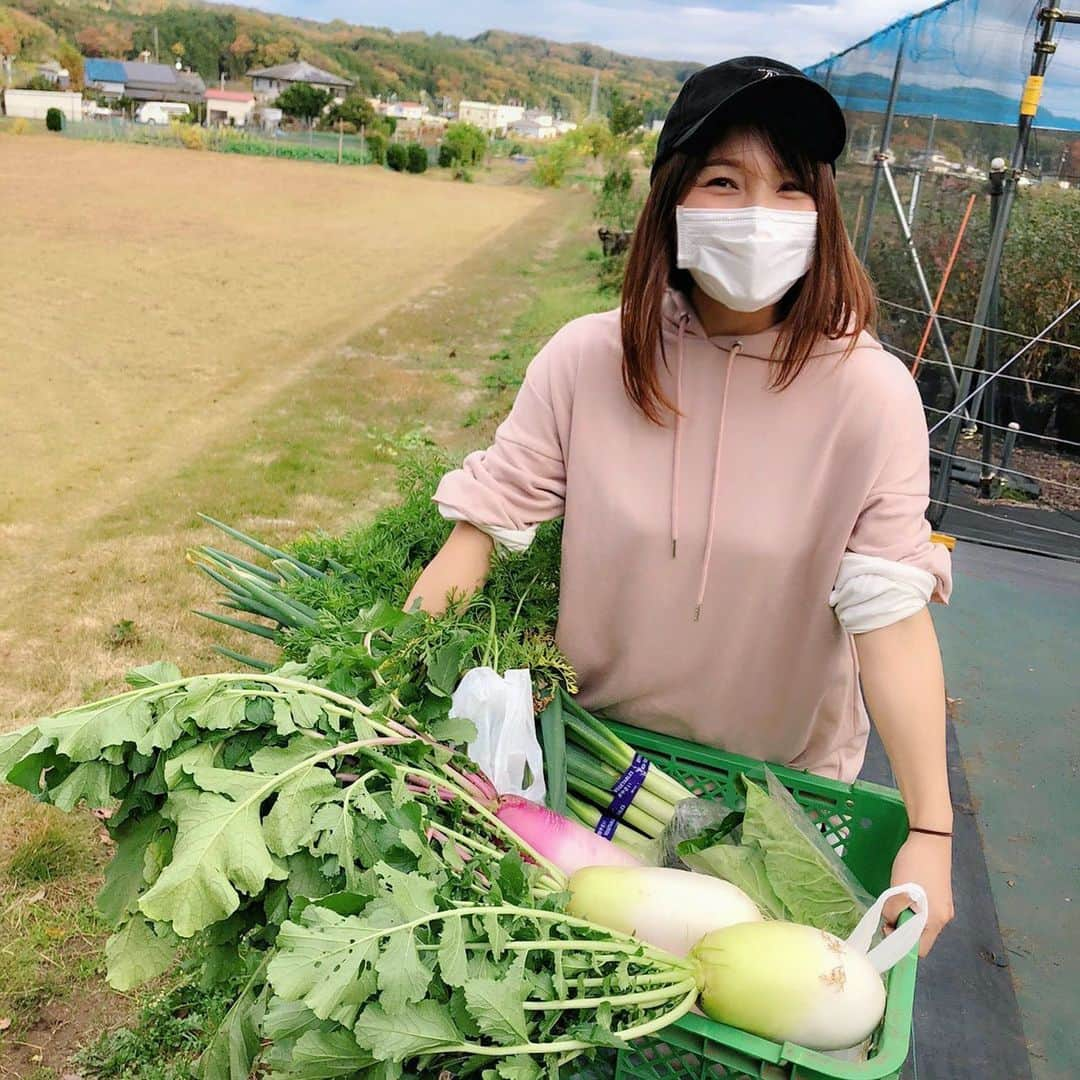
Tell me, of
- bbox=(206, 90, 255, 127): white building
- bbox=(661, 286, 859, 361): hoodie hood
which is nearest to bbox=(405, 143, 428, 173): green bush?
bbox=(661, 286, 859, 361): hoodie hood

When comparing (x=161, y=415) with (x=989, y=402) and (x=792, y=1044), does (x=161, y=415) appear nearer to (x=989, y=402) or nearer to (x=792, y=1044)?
(x=989, y=402)

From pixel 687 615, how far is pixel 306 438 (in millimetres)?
6714

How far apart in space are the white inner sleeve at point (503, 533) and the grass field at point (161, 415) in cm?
156

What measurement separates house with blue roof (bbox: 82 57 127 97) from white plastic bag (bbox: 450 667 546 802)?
127374 mm

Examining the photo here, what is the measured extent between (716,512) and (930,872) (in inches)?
26.4

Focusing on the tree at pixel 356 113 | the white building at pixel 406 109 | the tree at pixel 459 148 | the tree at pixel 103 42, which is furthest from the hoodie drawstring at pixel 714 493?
the tree at pixel 103 42

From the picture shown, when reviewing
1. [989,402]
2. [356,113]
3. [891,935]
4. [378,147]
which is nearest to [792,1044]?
[891,935]

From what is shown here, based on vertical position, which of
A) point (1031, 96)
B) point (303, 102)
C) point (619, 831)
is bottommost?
point (619, 831)

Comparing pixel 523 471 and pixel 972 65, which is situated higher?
pixel 972 65

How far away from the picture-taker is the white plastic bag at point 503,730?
1.79 m

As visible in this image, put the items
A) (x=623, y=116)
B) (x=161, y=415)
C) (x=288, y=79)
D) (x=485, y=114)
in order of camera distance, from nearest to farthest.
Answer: (x=161, y=415), (x=623, y=116), (x=288, y=79), (x=485, y=114)

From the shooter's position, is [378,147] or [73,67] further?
[73,67]

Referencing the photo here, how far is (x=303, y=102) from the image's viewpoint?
3942 inches

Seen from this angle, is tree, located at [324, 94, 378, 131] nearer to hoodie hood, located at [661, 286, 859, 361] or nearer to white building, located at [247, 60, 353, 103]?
white building, located at [247, 60, 353, 103]
